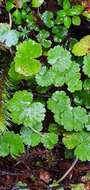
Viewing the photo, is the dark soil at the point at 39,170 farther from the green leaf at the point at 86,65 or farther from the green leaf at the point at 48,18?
the green leaf at the point at 48,18

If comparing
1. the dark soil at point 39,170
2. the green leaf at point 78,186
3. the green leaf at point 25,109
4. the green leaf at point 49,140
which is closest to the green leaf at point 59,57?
the green leaf at point 25,109

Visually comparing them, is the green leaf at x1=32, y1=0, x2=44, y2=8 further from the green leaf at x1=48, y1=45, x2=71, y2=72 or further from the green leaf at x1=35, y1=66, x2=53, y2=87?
the green leaf at x1=35, y1=66, x2=53, y2=87

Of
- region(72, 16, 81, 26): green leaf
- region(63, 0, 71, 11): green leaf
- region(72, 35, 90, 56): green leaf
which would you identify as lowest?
region(72, 35, 90, 56): green leaf

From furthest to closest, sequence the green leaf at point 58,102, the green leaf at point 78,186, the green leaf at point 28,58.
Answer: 1. the green leaf at point 78,186
2. the green leaf at point 58,102
3. the green leaf at point 28,58

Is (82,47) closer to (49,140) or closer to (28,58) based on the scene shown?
(28,58)

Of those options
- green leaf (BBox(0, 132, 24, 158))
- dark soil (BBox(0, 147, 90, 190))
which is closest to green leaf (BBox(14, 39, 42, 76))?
green leaf (BBox(0, 132, 24, 158))

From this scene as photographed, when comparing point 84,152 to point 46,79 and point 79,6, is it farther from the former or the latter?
point 79,6

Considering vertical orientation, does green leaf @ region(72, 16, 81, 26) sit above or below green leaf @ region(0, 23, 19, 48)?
above
